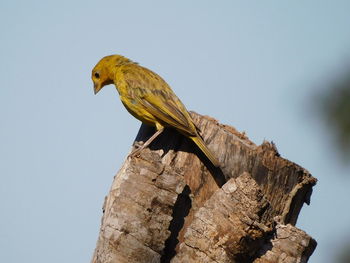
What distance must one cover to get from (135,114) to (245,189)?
10.5ft

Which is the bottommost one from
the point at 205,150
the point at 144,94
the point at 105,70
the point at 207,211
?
the point at 207,211

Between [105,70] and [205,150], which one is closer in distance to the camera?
[205,150]

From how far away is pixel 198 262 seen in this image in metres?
5.39

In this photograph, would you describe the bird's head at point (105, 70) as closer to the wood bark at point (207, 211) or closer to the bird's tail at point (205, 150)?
the bird's tail at point (205, 150)

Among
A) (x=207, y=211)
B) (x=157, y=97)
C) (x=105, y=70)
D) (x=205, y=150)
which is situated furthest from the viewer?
(x=105, y=70)

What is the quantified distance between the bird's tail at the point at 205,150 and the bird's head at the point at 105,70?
3.20 metres

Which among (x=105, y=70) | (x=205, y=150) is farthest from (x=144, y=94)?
(x=205, y=150)

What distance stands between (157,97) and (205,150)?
7.28 ft

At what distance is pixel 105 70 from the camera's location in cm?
947

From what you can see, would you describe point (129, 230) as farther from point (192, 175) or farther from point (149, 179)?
point (192, 175)

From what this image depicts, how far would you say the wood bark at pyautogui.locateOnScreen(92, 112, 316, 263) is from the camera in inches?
212

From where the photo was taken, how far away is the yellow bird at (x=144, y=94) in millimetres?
7379

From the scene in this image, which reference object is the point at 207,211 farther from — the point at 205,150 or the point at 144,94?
the point at 144,94

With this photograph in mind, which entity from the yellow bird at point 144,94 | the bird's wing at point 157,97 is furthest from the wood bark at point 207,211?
the bird's wing at point 157,97
